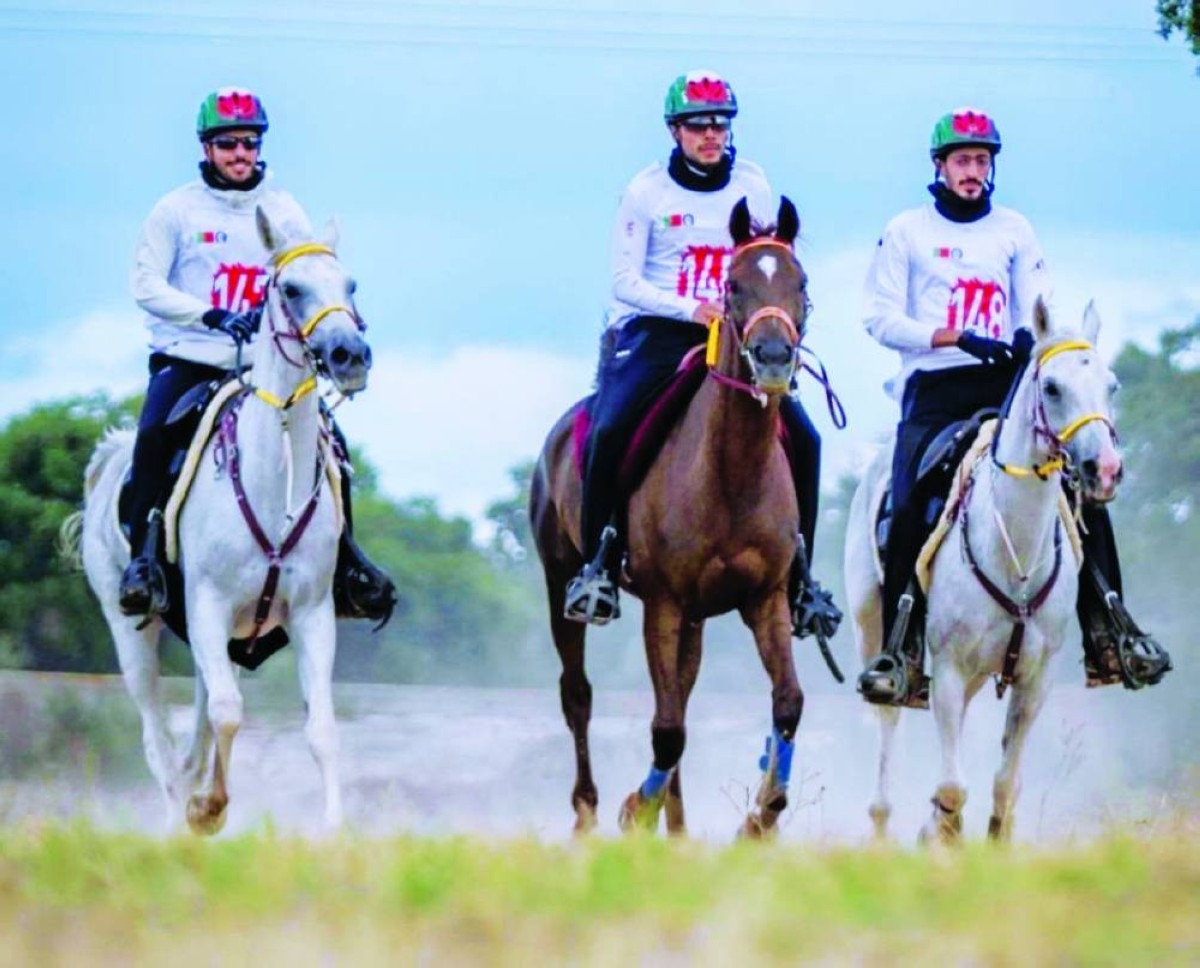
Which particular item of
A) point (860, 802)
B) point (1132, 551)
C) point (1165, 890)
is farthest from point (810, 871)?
point (1132, 551)

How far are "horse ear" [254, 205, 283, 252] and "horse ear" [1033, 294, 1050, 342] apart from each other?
11.8ft

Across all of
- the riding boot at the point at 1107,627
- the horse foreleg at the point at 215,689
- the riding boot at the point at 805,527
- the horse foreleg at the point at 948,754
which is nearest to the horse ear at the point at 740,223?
the riding boot at the point at 805,527

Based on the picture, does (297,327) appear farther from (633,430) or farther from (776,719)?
(776,719)

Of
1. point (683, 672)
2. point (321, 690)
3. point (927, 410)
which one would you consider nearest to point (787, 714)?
point (683, 672)

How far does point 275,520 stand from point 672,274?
272 centimetres

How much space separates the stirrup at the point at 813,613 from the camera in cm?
1466

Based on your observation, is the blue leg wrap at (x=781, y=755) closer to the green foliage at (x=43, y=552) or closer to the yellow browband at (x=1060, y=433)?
the yellow browband at (x=1060, y=433)

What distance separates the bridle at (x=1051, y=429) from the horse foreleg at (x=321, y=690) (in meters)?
3.44

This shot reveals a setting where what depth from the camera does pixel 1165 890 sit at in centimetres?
1004

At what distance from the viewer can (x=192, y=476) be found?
14.4 meters

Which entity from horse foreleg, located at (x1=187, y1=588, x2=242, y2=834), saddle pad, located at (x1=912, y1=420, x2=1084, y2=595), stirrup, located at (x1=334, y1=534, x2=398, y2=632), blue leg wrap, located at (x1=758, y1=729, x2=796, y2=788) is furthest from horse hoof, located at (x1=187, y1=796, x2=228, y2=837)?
saddle pad, located at (x1=912, y1=420, x2=1084, y2=595)

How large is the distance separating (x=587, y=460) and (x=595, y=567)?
72cm

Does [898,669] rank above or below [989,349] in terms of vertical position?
below

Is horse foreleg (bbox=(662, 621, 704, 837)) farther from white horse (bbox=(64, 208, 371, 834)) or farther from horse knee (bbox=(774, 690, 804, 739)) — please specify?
white horse (bbox=(64, 208, 371, 834))
